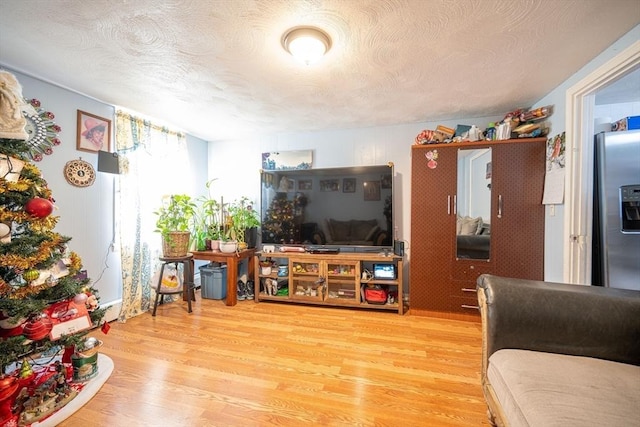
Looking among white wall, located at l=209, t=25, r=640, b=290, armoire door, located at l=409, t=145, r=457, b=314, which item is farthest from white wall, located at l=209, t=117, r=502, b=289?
armoire door, located at l=409, t=145, r=457, b=314

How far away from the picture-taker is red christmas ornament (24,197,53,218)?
112 centimetres

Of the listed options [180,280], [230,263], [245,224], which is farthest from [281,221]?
[180,280]

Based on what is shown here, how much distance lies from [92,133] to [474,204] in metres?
3.50

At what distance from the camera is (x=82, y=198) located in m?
2.11

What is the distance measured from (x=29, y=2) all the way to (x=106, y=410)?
2.02 metres

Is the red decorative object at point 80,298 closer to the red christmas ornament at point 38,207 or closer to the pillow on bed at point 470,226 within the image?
the red christmas ornament at point 38,207

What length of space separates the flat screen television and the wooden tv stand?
0.61 feet

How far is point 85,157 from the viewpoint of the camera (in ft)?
6.99

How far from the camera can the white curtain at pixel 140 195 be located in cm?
235

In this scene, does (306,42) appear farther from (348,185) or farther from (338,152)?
(338,152)

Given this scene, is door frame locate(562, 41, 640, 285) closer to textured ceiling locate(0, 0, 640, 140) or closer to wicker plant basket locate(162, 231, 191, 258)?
textured ceiling locate(0, 0, 640, 140)

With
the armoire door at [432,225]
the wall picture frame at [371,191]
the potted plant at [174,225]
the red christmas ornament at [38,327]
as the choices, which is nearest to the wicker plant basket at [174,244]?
the potted plant at [174,225]

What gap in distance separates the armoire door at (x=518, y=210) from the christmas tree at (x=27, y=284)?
304cm

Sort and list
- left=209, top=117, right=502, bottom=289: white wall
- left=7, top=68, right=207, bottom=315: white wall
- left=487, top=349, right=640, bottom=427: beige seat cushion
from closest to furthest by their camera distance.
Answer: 1. left=487, top=349, right=640, bottom=427: beige seat cushion
2. left=7, top=68, right=207, bottom=315: white wall
3. left=209, top=117, right=502, bottom=289: white wall
